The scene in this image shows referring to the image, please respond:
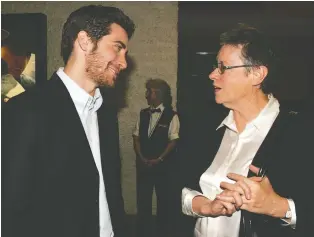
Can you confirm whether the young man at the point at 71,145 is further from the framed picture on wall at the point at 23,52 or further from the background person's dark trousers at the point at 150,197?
the framed picture on wall at the point at 23,52

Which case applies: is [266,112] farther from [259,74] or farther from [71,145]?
[71,145]

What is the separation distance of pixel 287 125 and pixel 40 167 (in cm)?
90

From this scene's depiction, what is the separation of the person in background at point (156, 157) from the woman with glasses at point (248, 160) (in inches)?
69.5

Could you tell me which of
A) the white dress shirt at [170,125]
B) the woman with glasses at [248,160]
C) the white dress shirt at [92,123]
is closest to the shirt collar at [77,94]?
the white dress shirt at [92,123]

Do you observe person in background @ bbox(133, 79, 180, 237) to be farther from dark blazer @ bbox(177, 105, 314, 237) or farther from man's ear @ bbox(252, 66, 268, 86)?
dark blazer @ bbox(177, 105, 314, 237)

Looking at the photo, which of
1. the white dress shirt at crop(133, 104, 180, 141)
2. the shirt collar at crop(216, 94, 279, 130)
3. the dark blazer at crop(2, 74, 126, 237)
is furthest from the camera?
the white dress shirt at crop(133, 104, 180, 141)

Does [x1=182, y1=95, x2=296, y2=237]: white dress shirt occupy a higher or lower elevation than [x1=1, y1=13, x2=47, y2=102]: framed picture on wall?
lower

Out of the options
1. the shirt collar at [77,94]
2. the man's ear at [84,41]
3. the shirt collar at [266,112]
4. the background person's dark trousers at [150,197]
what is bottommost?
the background person's dark trousers at [150,197]

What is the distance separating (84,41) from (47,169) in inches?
21.3

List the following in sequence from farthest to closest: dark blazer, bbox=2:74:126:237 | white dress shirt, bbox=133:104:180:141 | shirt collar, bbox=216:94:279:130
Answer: white dress shirt, bbox=133:104:180:141, shirt collar, bbox=216:94:279:130, dark blazer, bbox=2:74:126:237

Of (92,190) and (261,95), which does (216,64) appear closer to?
(261,95)

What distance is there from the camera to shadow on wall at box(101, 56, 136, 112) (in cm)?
353

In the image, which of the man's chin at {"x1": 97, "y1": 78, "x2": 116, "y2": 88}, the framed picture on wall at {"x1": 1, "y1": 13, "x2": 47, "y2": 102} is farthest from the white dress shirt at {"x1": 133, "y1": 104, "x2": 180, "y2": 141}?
the man's chin at {"x1": 97, "y1": 78, "x2": 116, "y2": 88}

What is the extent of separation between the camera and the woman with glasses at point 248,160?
1.15 metres
